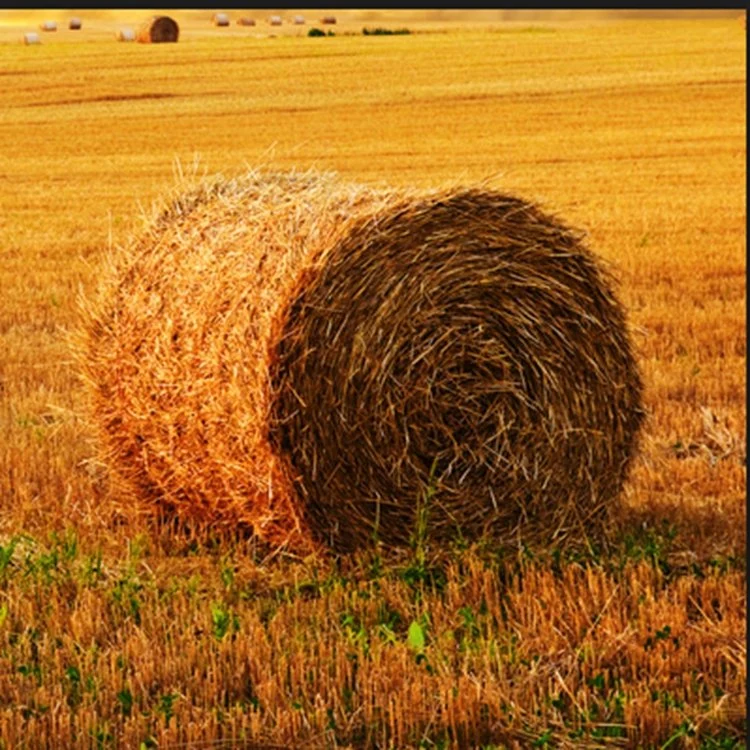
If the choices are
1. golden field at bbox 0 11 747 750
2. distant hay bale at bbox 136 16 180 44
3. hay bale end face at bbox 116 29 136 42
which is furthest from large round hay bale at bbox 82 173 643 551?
hay bale end face at bbox 116 29 136 42

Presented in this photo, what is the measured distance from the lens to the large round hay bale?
6.43m

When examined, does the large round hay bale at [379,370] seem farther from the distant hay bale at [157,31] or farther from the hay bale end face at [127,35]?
the hay bale end face at [127,35]

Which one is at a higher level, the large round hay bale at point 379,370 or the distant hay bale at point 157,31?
the distant hay bale at point 157,31

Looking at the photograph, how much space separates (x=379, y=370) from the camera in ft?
21.5

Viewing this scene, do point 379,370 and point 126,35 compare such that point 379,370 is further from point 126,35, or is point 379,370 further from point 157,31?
point 126,35

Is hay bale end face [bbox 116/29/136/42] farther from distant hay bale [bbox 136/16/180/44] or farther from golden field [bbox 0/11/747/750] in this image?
golden field [bbox 0/11/747/750]

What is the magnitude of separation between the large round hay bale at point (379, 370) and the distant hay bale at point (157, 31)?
161 ft

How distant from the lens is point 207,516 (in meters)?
7.09

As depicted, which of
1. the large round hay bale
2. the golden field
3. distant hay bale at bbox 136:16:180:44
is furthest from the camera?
distant hay bale at bbox 136:16:180:44

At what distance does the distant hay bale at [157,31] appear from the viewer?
5456 centimetres

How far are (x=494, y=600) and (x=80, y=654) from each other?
1.56 meters

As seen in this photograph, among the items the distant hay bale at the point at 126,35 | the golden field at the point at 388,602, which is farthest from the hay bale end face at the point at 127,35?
the golden field at the point at 388,602

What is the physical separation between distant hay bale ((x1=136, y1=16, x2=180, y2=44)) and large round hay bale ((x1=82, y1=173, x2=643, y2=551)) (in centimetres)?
4895

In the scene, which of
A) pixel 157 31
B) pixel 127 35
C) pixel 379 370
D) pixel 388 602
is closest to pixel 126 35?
pixel 127 35
